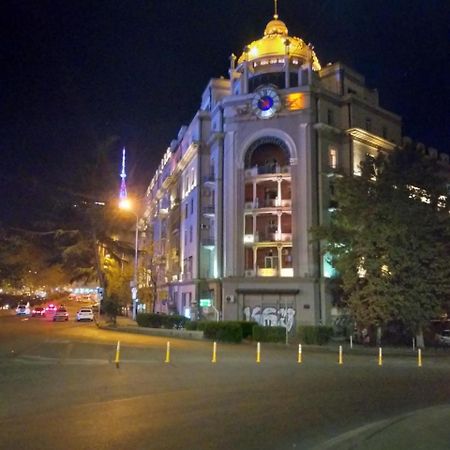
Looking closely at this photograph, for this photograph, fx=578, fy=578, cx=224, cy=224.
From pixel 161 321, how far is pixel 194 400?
3348 centimetres

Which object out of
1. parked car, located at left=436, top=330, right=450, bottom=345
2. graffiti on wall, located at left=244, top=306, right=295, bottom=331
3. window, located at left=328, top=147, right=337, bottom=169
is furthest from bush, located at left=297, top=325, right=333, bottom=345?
window, located at left=328, top=147, right=337, bottom=169

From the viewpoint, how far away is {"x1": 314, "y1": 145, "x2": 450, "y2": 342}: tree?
3462 cm

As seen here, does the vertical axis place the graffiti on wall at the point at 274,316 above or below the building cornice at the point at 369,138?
below

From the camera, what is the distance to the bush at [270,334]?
34.1 m

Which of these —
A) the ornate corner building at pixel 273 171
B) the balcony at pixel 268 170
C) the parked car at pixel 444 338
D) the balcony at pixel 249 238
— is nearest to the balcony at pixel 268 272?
the ornate corner building at pixel 273 171

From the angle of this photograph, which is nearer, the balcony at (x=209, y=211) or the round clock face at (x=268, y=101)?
the round clock face at (x=268, y=101)

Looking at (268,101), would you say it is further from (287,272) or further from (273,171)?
(287,272)

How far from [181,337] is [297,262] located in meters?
13.3

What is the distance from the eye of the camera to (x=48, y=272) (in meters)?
97.7

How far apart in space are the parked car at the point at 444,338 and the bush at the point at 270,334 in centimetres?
1088

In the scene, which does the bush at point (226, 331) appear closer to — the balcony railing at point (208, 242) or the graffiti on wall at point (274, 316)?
the graffiti on wall at point (274, 316)

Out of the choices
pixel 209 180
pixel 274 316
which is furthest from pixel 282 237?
pixel 209 180

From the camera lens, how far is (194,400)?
12.4 metres

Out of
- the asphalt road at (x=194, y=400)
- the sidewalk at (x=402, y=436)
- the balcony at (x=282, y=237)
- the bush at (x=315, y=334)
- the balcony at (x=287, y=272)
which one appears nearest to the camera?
the sidewalk at (x=402, y=436)
